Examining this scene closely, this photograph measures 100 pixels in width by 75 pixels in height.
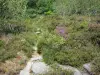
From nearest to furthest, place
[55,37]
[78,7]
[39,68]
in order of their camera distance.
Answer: [39,68]
[55,37]
[78,7]

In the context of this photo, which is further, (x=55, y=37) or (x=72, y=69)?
(x=55, y=37)

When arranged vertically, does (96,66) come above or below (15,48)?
above

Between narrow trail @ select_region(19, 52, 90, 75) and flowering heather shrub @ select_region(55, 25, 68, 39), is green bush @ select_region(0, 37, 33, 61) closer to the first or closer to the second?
narrow trail @ select_region(19, 52, 90, 75)

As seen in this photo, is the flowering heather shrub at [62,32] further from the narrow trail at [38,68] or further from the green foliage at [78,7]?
the green foliage at [78,7]

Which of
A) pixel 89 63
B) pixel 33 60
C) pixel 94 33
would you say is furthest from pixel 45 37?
pixel 89 63

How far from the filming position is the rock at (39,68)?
9833mm

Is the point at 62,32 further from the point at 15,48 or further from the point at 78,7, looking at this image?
the point at 78,7

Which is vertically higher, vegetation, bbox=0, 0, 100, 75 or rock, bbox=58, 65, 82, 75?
vegetation, bbox=0, 0, 100, 75

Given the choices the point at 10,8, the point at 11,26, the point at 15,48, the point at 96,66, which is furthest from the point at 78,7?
the point at 96,66

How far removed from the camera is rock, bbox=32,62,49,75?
9.83 m

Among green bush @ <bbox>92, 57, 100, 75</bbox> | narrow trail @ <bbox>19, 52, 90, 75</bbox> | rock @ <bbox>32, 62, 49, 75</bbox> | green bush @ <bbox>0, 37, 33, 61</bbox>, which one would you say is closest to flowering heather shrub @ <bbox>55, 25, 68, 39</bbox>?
green bush @ <bbox>0, 37, 33, 61</bbox>

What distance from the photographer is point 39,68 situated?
33.3ft

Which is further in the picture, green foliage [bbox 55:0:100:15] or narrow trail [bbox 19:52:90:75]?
green foliage [bbox 55:0:100:15]

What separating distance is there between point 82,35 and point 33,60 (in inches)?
139
